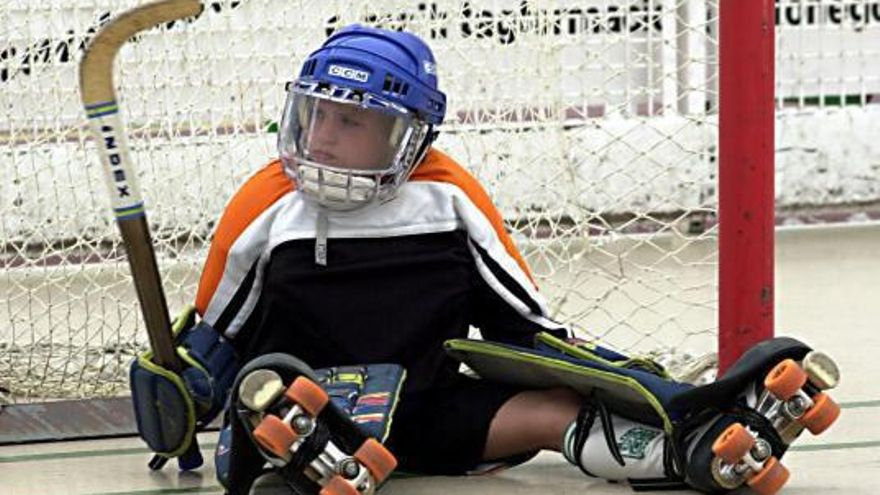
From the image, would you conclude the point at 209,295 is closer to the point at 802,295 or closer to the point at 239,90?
the point at 239,90

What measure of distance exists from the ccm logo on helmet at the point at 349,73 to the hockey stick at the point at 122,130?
22 cm

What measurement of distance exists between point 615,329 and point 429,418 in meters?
1.09

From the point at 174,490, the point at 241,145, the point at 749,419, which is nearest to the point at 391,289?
the point at 174,490

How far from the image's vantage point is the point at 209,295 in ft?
8.30

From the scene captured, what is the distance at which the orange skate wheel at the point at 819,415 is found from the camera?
2.30m

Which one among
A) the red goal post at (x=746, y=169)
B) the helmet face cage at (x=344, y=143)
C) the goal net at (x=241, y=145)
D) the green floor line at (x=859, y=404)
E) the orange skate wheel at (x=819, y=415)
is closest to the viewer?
the orange skate wheel at (x=819, y=415)

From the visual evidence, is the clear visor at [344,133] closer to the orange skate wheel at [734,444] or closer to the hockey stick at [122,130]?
the hockey stick at [122,130]

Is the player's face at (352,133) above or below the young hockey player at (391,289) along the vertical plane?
above

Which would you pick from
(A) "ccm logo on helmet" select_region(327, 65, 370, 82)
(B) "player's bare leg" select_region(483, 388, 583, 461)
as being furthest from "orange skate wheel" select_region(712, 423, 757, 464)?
(A) "ccm logo on helmet" select_region(327, 65, 370, 82)

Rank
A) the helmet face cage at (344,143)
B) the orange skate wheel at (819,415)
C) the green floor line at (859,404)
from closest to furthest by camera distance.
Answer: the orange skate wheel at (819,415) → the helmet face cage at (344,143) → the green floor line at (859,404)

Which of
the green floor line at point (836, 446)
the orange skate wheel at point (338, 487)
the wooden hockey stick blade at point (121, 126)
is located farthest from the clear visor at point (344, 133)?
the green floor line at point (836, 446)

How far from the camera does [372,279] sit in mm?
2502

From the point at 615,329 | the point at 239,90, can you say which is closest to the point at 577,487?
the point at 615,329

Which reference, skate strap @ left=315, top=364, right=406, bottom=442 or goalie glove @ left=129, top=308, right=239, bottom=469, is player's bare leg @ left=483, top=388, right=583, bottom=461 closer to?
skate strap @ left=315, top=364, right=406, bottom=442
